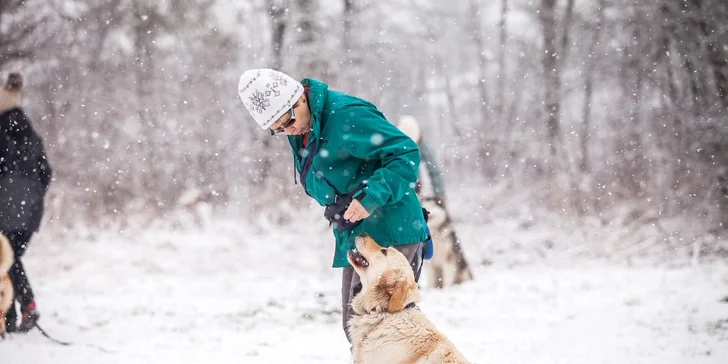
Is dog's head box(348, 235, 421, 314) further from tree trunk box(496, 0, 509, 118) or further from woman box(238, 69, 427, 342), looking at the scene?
tree trunk box(496, 0, 509, 118)

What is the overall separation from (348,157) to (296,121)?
34 centimetres

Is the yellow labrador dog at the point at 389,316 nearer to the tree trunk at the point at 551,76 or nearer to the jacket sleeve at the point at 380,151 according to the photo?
the jacket sleeve at the point at 380,151

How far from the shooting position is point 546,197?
10266 millimetres

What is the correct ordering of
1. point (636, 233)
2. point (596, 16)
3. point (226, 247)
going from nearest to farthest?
point (636, 233) → point (226, 247) → point (596, 16)

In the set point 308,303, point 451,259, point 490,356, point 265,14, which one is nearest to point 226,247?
point 308,303

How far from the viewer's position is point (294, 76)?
35.2ft

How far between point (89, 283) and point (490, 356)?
207 inches

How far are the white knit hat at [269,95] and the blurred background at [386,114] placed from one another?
4.88m

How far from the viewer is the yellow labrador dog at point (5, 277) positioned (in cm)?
440

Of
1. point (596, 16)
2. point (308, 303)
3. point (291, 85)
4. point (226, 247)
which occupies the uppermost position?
point (596, 16)

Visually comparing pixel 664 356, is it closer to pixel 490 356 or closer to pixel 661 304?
pixel 490 356

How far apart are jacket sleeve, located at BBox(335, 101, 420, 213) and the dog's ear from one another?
1.16 ft

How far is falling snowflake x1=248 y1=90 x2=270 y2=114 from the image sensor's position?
2676mm

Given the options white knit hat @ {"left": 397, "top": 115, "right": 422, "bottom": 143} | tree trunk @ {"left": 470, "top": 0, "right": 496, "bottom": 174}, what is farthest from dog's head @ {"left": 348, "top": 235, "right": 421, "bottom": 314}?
tree trunk @ {"left": 470, "top": 0, "right": 496, "bottom": 174}
